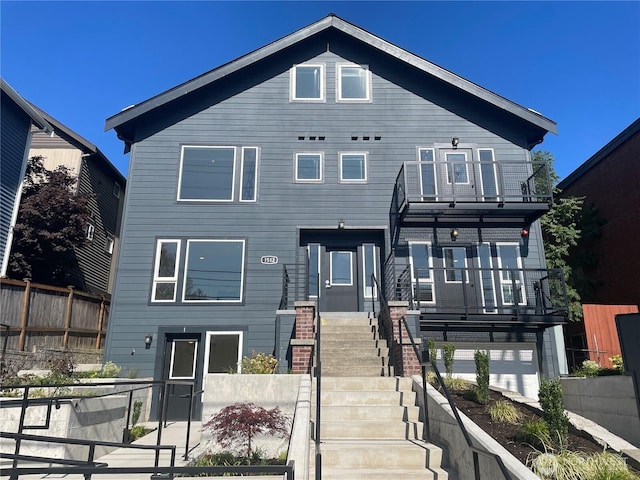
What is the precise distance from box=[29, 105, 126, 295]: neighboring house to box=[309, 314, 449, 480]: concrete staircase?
11.4 metres

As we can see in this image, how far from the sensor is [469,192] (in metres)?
11.9

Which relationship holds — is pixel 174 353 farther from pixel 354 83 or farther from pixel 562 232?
pixel 562 232

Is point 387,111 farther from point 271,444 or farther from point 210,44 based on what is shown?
point 271,444

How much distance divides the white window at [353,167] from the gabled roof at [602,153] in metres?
9.96

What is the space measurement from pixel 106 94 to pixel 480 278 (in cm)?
1362

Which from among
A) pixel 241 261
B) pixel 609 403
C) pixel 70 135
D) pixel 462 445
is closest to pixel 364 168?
pixel 241 261

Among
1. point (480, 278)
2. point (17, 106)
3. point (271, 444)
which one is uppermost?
point (17, 106)

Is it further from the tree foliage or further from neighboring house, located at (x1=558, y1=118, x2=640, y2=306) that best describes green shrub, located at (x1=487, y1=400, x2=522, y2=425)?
the tree foliage

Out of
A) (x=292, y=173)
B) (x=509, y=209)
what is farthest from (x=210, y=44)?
(x=509, y=209)

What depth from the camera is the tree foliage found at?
13836 mm

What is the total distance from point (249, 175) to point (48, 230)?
7.54m

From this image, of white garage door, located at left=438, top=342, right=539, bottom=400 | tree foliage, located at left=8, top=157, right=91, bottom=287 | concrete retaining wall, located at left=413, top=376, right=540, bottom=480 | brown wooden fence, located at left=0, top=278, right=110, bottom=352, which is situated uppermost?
tree foliage, located at left=8, top=157, right=91, bottom=287

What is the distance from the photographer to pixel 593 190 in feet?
58.4

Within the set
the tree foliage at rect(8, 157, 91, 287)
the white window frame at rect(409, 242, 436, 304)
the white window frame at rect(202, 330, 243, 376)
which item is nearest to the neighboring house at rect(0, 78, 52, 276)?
the tree foliage at rect(8, 157, 91, 287)
